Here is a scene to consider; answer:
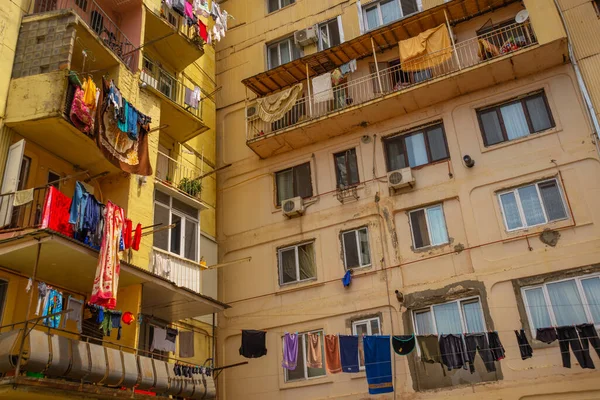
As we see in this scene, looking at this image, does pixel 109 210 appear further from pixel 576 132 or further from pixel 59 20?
pixel 576 132

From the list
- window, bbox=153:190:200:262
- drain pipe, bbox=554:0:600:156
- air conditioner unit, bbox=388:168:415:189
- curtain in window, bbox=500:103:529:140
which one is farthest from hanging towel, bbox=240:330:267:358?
drain pipe, bbox=554:0:600:156

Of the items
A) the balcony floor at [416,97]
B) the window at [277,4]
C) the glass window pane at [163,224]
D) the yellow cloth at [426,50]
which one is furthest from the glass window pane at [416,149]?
the window at [277,4]

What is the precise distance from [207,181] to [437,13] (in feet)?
33.5

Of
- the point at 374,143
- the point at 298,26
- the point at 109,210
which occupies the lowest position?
the point at 109,210

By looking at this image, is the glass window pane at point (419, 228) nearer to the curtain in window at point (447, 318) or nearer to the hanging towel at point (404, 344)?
the curtain in window at point (447, 318)

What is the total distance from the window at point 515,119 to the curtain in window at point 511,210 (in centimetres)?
184

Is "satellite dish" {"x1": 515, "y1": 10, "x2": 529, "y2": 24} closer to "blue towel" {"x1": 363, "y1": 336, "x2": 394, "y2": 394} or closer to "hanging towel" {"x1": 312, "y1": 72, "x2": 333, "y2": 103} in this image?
"hanging towel" {"x1": 312, "y1": 72, "x2": 333, "y2": 103}

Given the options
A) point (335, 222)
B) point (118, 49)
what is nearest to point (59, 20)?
point (118, 49)

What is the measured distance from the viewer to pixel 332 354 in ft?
48.0

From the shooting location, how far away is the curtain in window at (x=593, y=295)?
13.3 metres

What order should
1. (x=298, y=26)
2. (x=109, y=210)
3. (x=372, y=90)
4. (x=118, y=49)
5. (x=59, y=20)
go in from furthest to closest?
(x=298, y=26) < (x=372, y=90) < (x=118, y=49) < (x=59, y=20) < (x=109, y=210)

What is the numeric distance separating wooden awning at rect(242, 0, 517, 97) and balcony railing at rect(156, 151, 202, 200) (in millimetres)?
4450

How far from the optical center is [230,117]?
22.1 meters

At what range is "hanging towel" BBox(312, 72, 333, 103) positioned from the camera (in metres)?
19.2
